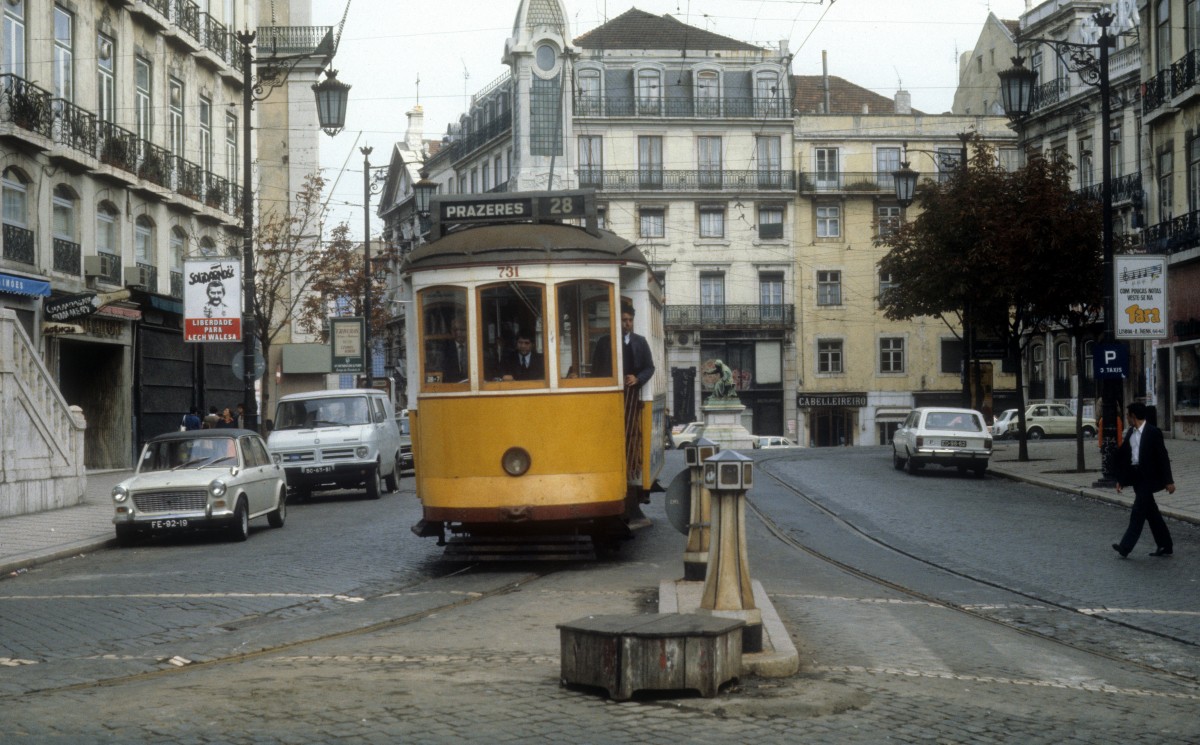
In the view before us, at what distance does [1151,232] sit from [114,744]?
38.9m

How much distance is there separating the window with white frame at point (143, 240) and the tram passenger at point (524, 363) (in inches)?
947

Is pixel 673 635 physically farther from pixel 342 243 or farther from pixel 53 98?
pixel 342 243

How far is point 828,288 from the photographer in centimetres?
7112

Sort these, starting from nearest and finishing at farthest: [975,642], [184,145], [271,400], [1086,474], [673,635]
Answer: [673,635] < [975,642] < [1086,474] < [184,145] < [271,400]

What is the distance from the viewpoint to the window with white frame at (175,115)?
38.2 m

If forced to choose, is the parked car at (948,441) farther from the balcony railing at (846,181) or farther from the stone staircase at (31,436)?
the balcony railing at (846,181)

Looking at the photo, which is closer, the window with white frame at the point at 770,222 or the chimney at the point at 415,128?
the window with white frame at the point at 770,222

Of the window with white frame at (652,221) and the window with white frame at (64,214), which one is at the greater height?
the window with white frame at (652,221)

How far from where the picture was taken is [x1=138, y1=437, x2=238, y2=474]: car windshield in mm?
19578

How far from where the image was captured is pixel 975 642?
10031 millimetres

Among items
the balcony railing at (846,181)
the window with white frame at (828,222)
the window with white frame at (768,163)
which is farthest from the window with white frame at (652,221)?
the window with white frame at (828,222)

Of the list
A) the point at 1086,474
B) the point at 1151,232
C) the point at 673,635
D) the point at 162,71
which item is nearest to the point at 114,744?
the point at 673,635

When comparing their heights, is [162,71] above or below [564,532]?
above

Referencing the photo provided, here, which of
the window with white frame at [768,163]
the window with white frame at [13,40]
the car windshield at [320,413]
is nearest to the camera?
the car windshield at [320,413]
